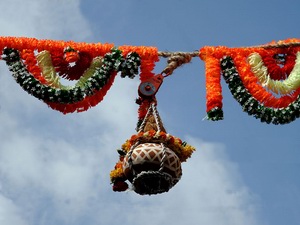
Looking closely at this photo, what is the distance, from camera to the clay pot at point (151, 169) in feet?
37.2

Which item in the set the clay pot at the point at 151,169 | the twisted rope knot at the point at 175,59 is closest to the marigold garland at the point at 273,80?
the twisted rope knot at the point at 175,59

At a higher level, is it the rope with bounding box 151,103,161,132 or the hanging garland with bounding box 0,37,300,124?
the hanging garland with bounding box 0,37,300,124

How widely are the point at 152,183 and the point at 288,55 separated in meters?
2.46

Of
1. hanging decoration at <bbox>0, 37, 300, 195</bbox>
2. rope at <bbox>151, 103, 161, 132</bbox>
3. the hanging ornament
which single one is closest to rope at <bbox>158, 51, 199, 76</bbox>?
hanging decoration at <bbox>0, 37, 300, 195</bbox>

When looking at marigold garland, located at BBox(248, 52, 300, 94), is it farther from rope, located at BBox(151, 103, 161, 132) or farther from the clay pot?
the clay pot

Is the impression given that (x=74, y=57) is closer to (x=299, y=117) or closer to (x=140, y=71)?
(x=140, y=71)

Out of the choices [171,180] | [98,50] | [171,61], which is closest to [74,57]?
[98,50]

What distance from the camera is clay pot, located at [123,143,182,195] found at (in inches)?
447

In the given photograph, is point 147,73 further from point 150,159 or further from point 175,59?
point 150,159

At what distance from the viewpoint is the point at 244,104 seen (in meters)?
12.2

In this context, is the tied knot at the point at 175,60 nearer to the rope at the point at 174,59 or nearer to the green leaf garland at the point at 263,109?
the rope at the point at 174,59

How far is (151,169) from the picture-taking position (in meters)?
11.4

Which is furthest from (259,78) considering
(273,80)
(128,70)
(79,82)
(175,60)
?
(79,82)

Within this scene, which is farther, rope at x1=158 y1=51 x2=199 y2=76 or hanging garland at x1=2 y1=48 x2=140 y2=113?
rope at x1=158 y1=51 x2=199 y2=76
